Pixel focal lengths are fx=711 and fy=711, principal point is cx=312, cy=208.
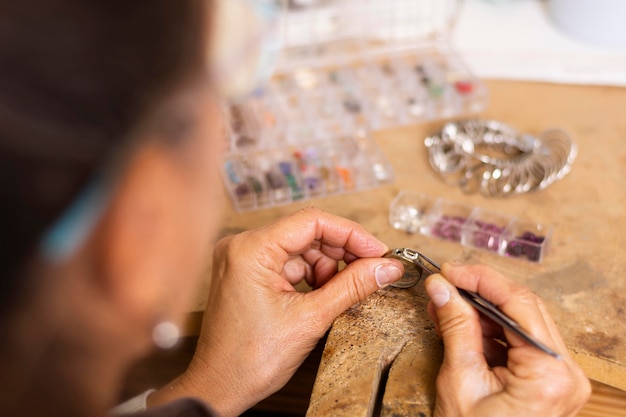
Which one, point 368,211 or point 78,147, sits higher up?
point 78,147

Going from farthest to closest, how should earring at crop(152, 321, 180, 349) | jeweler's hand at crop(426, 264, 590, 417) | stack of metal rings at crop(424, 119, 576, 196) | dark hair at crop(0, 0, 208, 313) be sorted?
stack of metal rings at crop(424, 119, 576, 196) < jeweler's hand at crop(426, 264, 590, 417) < earring at crop(152, 321, 180, 349) < dark hair at crop(0, 0, 208, 313)

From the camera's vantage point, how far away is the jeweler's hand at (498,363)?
2.71 feet

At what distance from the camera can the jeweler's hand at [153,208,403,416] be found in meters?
0.98

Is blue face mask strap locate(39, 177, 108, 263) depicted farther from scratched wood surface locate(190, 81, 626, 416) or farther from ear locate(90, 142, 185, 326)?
scratched wood surface locate(190, 81, 626, 416)

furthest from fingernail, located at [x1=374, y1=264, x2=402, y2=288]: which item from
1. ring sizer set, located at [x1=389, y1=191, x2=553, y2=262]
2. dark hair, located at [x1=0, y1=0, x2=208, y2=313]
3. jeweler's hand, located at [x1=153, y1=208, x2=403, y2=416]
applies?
dark hair, located at [x1=0, y1=0, x2=208, y2=313]

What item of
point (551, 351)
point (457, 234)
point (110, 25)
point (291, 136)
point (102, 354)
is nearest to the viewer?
point (110, 25)

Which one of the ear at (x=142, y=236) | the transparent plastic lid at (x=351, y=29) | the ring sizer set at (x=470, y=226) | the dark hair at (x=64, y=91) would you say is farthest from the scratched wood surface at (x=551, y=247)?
the dark hair at (x=64, y=91)

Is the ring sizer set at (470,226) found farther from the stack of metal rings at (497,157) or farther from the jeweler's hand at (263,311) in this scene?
the jeweler's hand at (263,311)

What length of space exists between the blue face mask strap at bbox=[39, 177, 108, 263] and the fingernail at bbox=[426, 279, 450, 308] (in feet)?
1.82

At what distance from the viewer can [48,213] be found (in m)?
0.41

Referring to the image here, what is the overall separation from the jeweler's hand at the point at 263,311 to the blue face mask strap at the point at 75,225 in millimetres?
564

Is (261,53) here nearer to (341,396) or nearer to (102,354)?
(102,354)

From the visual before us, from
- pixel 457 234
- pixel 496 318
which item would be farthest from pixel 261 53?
pixel 457 234

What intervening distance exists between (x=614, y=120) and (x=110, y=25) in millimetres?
1289
